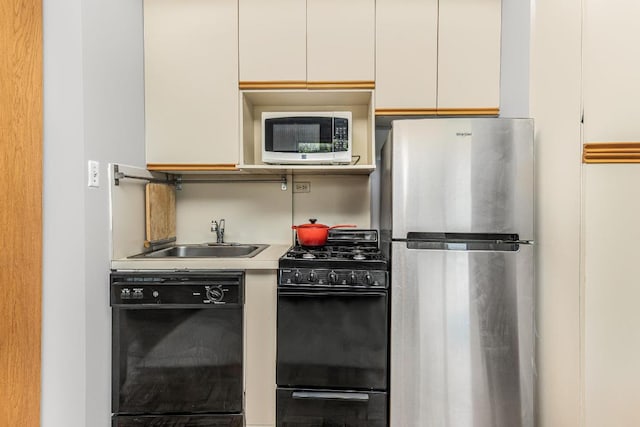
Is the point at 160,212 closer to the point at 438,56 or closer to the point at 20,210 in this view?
the point at 20,210

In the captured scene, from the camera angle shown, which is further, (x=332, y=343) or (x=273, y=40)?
(x=273, y=40)

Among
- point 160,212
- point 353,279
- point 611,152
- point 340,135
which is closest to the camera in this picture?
point 611,152

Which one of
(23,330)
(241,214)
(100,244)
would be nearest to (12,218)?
(100,244)

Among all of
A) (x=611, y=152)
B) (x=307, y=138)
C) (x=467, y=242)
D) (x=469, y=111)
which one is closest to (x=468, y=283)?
(x=467, y=242)

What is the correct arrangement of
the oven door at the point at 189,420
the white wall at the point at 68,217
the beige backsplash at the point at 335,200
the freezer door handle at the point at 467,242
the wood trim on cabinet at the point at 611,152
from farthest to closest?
the beige backsplash at the point at 335,200 < the oven door at the point at 189,420 < the freezer door handle at the point at 467,242 < the white wall at the point at 68,217 < the wood trim on cabinet at the point at 611,152

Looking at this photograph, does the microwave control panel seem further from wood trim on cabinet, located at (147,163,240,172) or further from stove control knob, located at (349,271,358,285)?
stove control knob, located at (349,271,358,285)

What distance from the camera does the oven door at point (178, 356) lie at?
5.36ft

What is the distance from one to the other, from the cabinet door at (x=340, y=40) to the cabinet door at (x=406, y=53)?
55mm

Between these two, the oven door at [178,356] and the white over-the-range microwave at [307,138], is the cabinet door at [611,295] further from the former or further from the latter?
the oven door at [178,356]

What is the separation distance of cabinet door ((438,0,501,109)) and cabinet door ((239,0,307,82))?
0.75m

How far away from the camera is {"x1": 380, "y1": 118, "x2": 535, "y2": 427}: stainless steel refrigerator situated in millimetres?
1529

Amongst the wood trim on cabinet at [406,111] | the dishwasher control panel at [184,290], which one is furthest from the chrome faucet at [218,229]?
the wood trim on cabinet at [406,111]

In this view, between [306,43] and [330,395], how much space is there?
1777 millimetres

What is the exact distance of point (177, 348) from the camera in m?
1.64
